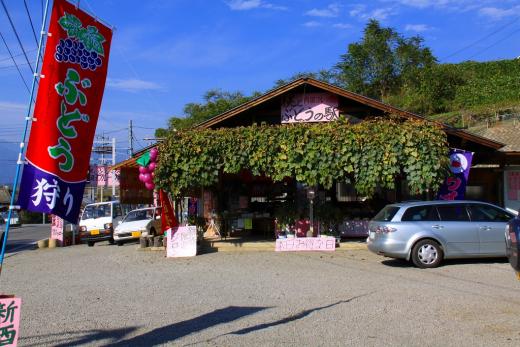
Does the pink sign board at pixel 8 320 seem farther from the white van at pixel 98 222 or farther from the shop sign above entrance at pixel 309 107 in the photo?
the white van at pixel 98 222

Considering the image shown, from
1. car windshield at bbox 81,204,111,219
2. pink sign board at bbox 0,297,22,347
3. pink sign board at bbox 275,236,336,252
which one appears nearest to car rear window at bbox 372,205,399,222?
pink sign board at bbox 275,236,336,252

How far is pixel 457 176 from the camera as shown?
50.8ft

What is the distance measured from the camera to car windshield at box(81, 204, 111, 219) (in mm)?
23234

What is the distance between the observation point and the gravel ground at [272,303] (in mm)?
6273

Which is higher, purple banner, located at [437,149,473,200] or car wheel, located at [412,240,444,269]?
purple banner, located at [437,149,473,200]

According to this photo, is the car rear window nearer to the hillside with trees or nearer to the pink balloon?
the pink balloon

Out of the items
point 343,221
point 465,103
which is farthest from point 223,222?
point 465,103

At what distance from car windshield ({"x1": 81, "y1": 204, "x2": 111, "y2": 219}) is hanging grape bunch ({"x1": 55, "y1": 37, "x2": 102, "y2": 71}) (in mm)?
18287

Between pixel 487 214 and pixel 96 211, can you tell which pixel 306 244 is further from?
pixel 96 211

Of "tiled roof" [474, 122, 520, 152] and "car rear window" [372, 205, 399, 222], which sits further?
"tiled roof" [474, 122, 520, 152]

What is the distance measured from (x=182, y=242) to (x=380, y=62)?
34.1 meters

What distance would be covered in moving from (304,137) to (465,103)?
95.0ft

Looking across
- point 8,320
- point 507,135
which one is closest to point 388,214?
point 8,320

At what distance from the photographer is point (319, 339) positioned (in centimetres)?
609
